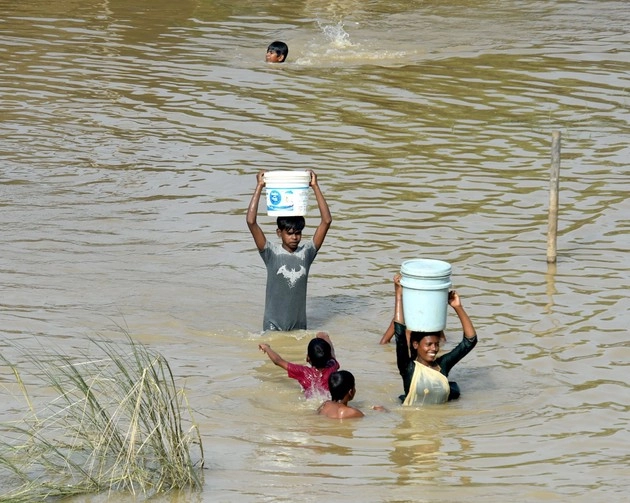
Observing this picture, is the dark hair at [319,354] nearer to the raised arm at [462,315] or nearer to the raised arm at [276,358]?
the raised arm at [276,358]

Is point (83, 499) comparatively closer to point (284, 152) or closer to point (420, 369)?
point (420, 369)

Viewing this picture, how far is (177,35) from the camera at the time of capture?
2056 centimetres

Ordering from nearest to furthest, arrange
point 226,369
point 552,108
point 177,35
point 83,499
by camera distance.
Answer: point 83,499 → point 226,369 → point 552,108 → point 177,35

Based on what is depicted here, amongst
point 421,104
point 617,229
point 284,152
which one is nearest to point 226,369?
point 617,229

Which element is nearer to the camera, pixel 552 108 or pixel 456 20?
pixel 552 108

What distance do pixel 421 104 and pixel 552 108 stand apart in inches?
63.8

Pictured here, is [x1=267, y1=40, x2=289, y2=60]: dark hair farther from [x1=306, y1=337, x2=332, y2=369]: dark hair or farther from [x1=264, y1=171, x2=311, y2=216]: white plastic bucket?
[x1=306, y1=337, x2=332, y2=369]: dark hair

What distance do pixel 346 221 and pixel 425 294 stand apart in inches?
181

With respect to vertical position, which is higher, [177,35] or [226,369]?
[177,35]

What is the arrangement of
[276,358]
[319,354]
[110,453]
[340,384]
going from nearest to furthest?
[110,453], [340,384], [319,354], [276,358]

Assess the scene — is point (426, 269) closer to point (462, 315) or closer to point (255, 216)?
point (462, 315)

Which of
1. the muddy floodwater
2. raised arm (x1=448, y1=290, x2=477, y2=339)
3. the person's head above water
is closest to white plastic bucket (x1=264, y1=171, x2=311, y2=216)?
the muddy floodwater

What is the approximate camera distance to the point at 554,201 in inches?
411

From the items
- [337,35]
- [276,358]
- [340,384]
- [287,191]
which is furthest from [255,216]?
[337,35]
